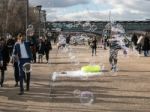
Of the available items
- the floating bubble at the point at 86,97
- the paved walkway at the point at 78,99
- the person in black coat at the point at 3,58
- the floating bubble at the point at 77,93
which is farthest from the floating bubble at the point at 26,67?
the person in black coat at the point at 3,58

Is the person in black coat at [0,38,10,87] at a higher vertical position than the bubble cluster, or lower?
higher

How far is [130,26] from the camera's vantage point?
2953 inches

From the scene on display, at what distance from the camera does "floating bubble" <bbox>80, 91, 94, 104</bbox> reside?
55.1 ft

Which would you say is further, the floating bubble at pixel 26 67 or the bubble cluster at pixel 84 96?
the floating bubble at pixel 26 67

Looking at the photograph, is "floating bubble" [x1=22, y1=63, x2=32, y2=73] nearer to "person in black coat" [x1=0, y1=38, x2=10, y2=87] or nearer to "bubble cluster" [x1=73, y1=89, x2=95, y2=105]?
"bubble cluster" [x1=73, y1=89, x2=95, y2=105]

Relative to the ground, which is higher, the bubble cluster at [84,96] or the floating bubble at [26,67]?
the floating bubble at [26,67]

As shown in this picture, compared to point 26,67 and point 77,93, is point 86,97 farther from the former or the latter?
point 26,67

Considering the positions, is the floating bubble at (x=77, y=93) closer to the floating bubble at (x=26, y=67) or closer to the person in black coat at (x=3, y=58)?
the floating bubble at (x=26, y=67)

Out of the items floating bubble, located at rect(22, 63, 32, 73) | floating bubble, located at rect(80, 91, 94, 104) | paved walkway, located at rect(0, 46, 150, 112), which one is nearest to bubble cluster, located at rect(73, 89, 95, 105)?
floating bubble, located at rect(80, 91, 94, 104)

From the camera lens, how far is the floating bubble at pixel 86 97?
1678cm

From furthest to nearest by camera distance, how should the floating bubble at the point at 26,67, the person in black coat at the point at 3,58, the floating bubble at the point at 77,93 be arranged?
the person in black coat at the point at 3,58 → the floating bubble at the point at 26,67 → the floating bubble at the point at 77,93

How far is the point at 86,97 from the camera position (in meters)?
17.7

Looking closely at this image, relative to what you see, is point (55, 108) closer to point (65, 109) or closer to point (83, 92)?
point (65, 109)

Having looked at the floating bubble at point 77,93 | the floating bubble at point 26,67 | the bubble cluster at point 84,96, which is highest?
the floating bubble at point 26,67
